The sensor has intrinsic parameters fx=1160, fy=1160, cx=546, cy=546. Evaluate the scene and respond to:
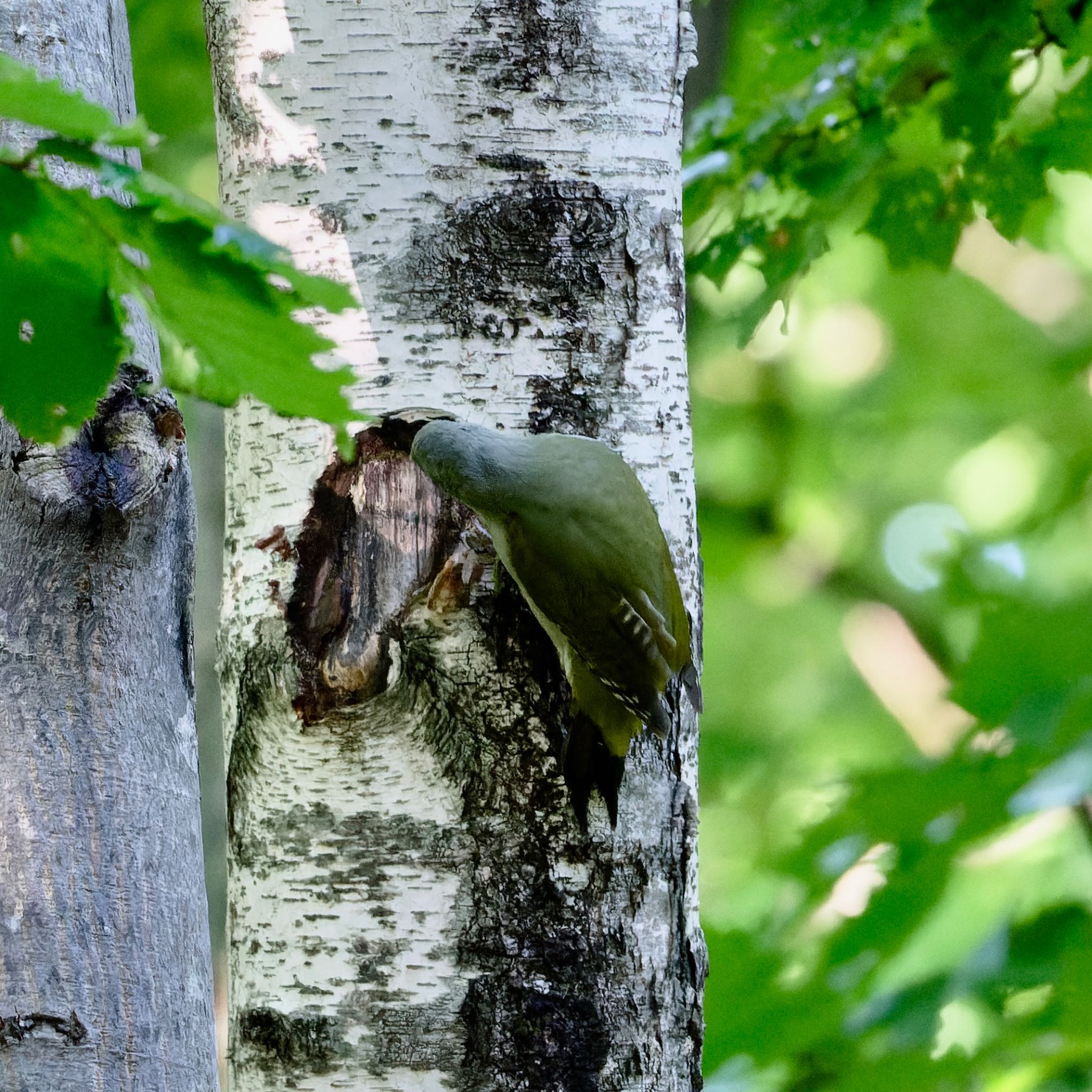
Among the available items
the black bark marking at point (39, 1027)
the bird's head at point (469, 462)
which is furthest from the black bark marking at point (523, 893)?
the black bark marking at point (39, 1027)

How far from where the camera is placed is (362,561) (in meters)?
1.19

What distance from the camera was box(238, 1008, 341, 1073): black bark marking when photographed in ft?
3.84

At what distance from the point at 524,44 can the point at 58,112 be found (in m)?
0.86

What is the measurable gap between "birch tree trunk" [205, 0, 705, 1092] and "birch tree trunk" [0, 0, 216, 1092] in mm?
244

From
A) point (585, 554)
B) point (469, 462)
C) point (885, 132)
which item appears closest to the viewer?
point (469, 462)

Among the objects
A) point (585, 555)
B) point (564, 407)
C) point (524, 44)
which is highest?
point (524, 44)

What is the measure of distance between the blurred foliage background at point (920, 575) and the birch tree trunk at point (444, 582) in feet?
0.65

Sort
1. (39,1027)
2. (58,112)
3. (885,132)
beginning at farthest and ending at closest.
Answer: (885,132), (39,1027), (58,112)

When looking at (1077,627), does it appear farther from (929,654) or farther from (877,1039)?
(929,654)

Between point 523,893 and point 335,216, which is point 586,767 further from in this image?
point 335,216

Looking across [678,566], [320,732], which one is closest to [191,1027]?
[320,732]

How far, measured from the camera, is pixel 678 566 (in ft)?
4.26

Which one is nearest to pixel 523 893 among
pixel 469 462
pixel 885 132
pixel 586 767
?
pixel 586 767

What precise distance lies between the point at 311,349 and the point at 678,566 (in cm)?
79
